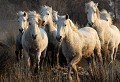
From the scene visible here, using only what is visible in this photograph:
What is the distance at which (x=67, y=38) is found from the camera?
924 centimetres

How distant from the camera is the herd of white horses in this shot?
9195mm

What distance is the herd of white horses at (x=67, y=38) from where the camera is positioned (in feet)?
30.2

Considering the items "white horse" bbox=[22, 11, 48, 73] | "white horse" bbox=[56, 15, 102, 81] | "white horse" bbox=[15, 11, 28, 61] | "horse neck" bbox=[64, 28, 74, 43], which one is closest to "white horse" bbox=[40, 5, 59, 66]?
"white horse" bbox=[15, 11, 28, 61]

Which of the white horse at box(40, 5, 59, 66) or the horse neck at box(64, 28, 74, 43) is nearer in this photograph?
the horse neck at box(64, 28, 74, 43)

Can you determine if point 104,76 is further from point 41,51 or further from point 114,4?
point 114,4

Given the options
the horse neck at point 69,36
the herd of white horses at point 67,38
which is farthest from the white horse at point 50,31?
the horse neck at point 69,36

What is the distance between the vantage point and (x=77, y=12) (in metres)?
27.3

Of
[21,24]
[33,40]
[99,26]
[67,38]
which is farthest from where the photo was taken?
[99,26]

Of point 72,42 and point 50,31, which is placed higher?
point 50,31

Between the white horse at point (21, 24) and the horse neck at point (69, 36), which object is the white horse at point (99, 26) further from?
the horse neck at point (69, 36)

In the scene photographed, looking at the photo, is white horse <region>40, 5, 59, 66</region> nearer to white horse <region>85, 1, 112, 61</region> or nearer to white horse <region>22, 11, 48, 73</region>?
white horse <region>22, 11, 48, 73</region>

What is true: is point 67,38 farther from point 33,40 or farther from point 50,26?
point 50,26

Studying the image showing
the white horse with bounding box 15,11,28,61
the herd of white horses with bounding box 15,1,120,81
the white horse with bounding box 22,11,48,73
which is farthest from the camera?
the white horse with bounding box 15,11,28,61

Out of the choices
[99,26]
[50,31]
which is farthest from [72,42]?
[50,31]
